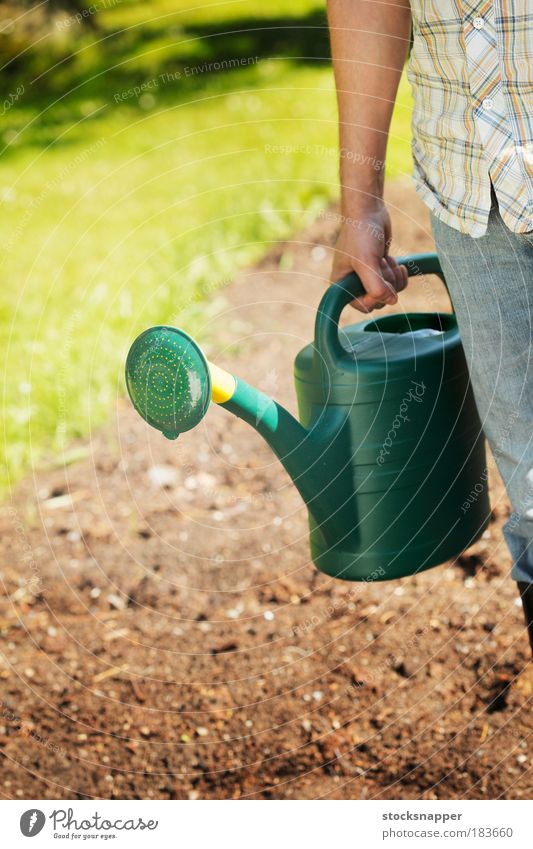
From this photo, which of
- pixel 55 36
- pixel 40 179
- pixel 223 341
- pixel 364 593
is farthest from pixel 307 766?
pixel 55 36

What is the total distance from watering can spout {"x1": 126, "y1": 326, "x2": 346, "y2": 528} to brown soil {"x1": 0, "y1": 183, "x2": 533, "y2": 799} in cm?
42

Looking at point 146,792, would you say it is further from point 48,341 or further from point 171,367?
point 48,341

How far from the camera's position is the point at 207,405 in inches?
53.2

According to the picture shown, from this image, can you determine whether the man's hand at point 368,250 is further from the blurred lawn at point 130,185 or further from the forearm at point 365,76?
the blurred lawn at point 130,185

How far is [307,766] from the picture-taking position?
5.34 feet

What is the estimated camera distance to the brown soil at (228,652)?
1617 mm

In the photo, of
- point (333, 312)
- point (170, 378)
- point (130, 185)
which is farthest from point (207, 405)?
point (130, 185)

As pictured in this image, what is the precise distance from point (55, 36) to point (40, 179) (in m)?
2.87

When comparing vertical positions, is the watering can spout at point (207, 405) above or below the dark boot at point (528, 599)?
above

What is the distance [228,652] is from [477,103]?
1162mm

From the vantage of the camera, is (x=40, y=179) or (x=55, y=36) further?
(x=55, y=36)

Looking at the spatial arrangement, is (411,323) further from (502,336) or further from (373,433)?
(502,336)
